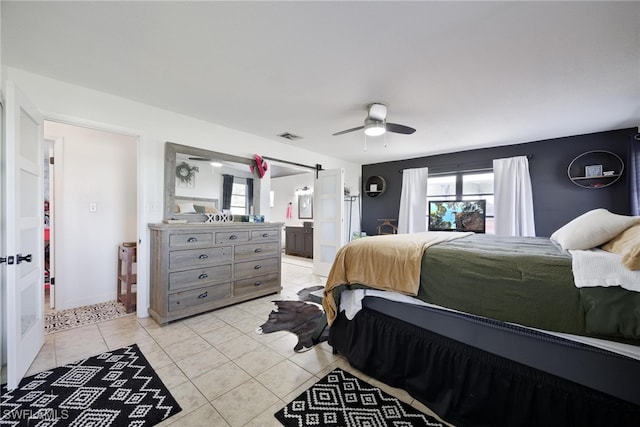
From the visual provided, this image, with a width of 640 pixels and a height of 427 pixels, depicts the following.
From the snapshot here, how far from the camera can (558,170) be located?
388 centimetres

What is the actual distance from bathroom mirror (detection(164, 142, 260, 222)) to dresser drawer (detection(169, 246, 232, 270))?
1.74 ft

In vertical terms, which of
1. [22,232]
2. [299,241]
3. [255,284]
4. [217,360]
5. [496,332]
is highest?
[22,232]

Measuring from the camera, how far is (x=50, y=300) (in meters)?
3.12

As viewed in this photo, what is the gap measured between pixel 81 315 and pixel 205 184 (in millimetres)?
1976

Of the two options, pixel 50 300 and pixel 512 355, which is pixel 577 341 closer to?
pixel 512 355

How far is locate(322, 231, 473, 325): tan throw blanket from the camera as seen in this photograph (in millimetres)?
1669

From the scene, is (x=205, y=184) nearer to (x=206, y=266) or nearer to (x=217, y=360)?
(x=206, y=266)

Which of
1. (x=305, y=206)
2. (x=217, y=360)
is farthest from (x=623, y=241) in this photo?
→ (x=305, y=206)

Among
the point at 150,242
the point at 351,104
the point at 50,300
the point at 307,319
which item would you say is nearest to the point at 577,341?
the point at 307,319

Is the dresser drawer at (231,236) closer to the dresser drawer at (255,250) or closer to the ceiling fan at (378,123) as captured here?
the dresser drawer at (255,250)

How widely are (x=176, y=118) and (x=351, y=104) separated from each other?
2.12 metres

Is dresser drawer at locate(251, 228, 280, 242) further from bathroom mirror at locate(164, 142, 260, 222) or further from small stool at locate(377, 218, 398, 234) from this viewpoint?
small stool at locate(377, 218, 398, 234)

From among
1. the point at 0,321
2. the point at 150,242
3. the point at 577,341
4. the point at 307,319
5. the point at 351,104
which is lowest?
the point at 307,319

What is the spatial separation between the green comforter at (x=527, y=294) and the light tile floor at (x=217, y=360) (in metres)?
0.74
